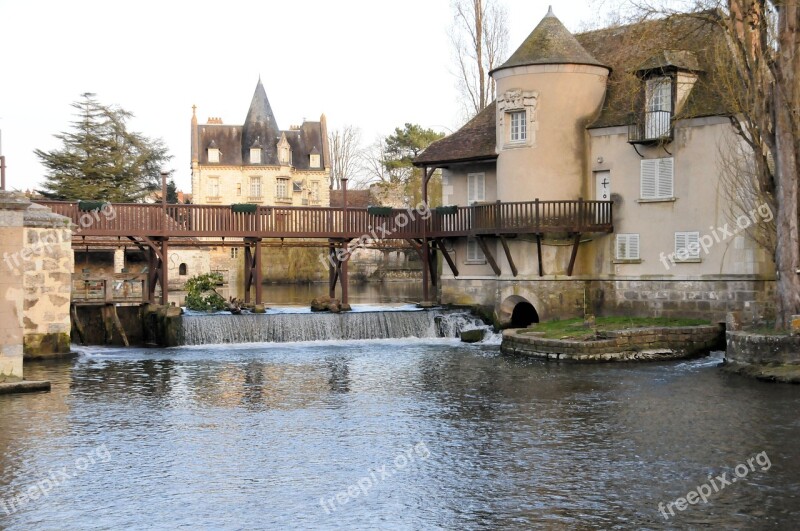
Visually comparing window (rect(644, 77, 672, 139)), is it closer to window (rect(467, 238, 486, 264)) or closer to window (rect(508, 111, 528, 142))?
window (rect(508, 111, 528, 142))

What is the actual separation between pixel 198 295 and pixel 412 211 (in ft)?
27.4

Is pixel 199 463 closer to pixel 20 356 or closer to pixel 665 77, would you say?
pixel 20 356

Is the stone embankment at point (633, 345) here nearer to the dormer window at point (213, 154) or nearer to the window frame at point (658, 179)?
the window frame at point (658, 179)

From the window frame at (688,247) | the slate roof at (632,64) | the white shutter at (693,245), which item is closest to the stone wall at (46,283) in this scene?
the slate roof at (632,64)

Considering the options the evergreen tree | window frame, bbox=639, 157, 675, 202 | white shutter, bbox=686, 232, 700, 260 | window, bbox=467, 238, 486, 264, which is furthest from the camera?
the evergreen tree

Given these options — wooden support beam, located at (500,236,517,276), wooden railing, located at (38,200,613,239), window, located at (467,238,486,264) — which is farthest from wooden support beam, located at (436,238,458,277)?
wooden support beam, located at (500,236,517,276)

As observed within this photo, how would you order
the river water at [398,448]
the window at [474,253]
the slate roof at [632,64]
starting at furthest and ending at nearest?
1. the window at [474,253]
2. the slate roof at [632,64]
3. the river water at [398,448]

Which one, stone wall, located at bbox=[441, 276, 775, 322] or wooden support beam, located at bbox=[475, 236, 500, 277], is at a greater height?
wooden support beam, located at bbox=[475, 236, 500, 277]

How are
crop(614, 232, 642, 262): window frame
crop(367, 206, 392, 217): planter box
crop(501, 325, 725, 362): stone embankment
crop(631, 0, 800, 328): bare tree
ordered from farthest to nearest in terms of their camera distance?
crop(367, 206, 392, 217): planter box < crop(614, 232, 642, 262): window frame < crop(501, 325, 725, 362): stone embankment < crop(631, 0, 800, 328): bare tree

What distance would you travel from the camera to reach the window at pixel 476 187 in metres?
34.0

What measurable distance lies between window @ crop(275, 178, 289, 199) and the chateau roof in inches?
1840

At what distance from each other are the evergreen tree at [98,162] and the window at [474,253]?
29.0m

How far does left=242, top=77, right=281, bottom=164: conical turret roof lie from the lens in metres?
80.1

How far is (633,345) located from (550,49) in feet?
35.6
